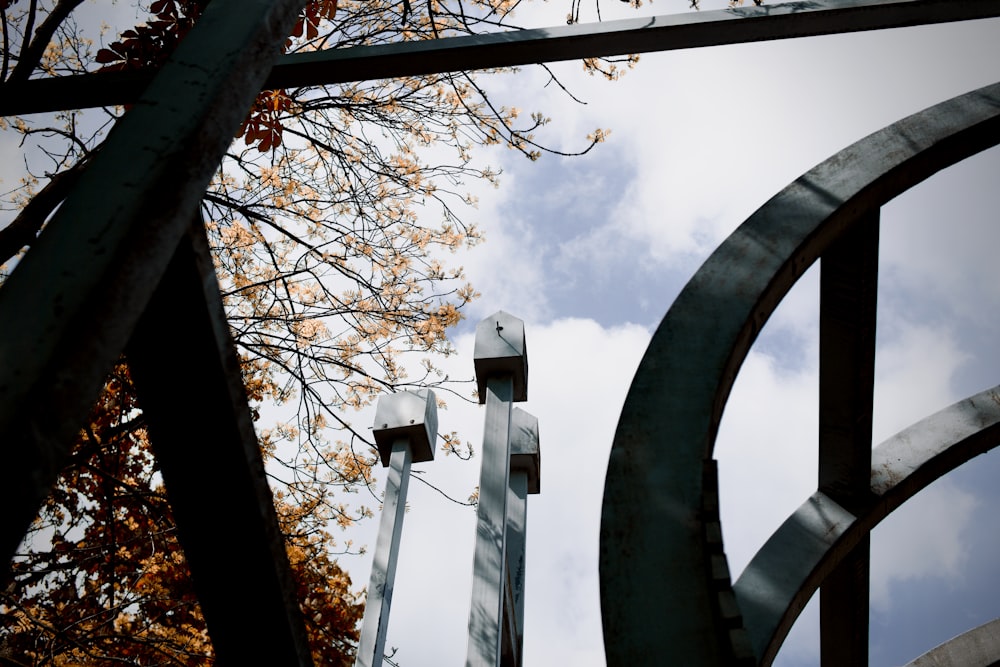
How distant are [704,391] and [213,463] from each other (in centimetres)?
112

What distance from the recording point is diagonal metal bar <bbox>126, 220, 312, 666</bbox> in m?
1.35

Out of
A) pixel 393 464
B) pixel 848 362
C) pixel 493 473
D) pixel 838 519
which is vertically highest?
pixel 393 464

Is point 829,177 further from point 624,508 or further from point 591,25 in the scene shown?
point 624,508

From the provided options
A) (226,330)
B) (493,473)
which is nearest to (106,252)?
(226,330)

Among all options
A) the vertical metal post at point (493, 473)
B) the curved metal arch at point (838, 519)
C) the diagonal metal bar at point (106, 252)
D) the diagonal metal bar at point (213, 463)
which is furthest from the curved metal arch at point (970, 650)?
the diagonal metal bar at point (106, 252)

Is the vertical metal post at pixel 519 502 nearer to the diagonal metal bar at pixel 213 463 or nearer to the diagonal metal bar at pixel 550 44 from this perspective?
the diagonal metal bar at pixel 550 44

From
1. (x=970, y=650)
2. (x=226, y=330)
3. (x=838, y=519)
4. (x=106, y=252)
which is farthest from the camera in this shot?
(x=970, y=650)

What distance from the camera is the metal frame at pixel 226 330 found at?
1.03 m

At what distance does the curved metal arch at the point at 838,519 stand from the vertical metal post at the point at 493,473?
8.47 ft

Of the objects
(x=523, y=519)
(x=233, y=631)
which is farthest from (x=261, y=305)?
(x=233, y=631)

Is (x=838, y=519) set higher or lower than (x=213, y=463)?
higher

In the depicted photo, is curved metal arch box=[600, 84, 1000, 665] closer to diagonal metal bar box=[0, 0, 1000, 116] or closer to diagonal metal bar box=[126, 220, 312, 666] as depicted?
diagonal metal bar box=[0, 0, 1000, 116]

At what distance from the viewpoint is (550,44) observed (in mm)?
2355

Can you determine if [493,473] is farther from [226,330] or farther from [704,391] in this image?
[226,330]
